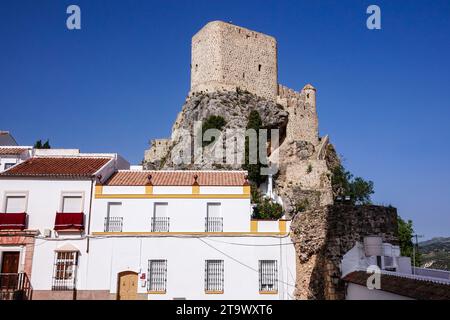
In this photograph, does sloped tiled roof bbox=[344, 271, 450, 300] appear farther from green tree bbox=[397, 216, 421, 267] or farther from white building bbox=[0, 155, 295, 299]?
green tree bbox=[397, 216, 421, 267]

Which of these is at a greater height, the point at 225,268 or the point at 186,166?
the point at 186,166

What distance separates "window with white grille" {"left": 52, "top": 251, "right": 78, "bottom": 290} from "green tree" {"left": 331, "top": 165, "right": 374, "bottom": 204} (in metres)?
34.7

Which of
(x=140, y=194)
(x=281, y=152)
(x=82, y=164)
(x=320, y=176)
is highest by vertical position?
(x=281, y=152)

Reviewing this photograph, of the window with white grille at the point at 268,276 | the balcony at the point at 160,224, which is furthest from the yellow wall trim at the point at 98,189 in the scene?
the window with white grille at the point at 268,276

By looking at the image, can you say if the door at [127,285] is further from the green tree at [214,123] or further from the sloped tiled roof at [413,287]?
the green tree at [214,123]

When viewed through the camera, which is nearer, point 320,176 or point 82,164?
point 82,164

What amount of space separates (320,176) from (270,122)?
9556 millimetres

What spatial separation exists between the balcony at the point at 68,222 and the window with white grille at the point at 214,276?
21.7 ft

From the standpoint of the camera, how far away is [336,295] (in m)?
15.8

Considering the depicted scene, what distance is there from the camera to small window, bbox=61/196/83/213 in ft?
70.1

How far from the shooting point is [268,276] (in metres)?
20.5
